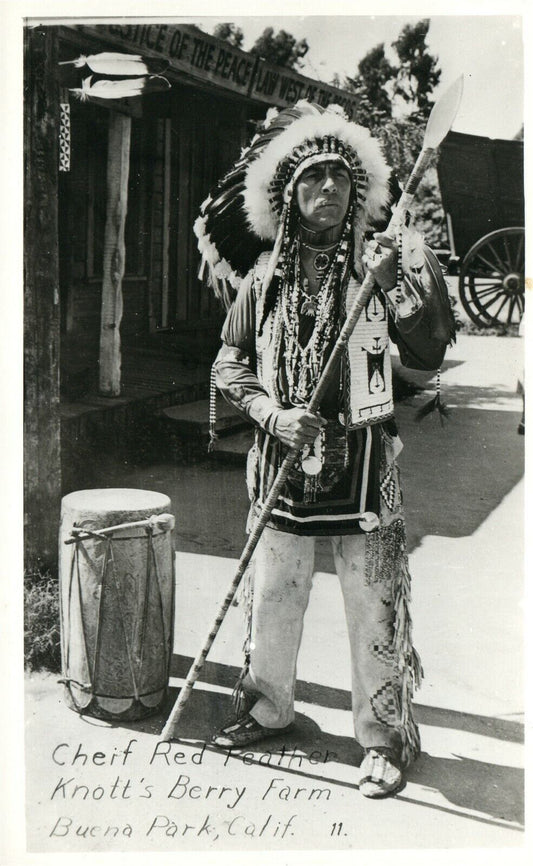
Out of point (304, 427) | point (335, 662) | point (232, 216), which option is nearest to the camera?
point (304, 427)

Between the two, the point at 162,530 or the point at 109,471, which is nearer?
the point at 162,530

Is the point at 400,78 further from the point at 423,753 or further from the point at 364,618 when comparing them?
the point at 423,753

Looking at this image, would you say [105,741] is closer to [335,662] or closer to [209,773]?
[209,773]

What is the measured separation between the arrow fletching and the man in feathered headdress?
22 centimetres

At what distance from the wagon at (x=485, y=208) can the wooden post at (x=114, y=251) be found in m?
2.07

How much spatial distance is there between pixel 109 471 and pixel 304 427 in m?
2.28

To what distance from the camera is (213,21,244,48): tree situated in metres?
3.54

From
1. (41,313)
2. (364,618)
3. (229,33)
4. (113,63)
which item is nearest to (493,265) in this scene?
(229,33)

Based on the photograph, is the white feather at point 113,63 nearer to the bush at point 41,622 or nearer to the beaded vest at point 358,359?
the beaded vest at point 358,359

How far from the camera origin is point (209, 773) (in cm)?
312

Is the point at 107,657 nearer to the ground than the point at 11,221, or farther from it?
nearer to the ground

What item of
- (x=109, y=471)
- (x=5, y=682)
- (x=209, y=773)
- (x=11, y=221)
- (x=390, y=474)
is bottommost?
(x=209, y=773)

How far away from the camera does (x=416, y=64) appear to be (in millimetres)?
3467

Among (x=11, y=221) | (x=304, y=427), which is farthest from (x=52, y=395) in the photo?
(x=304, y=427)
